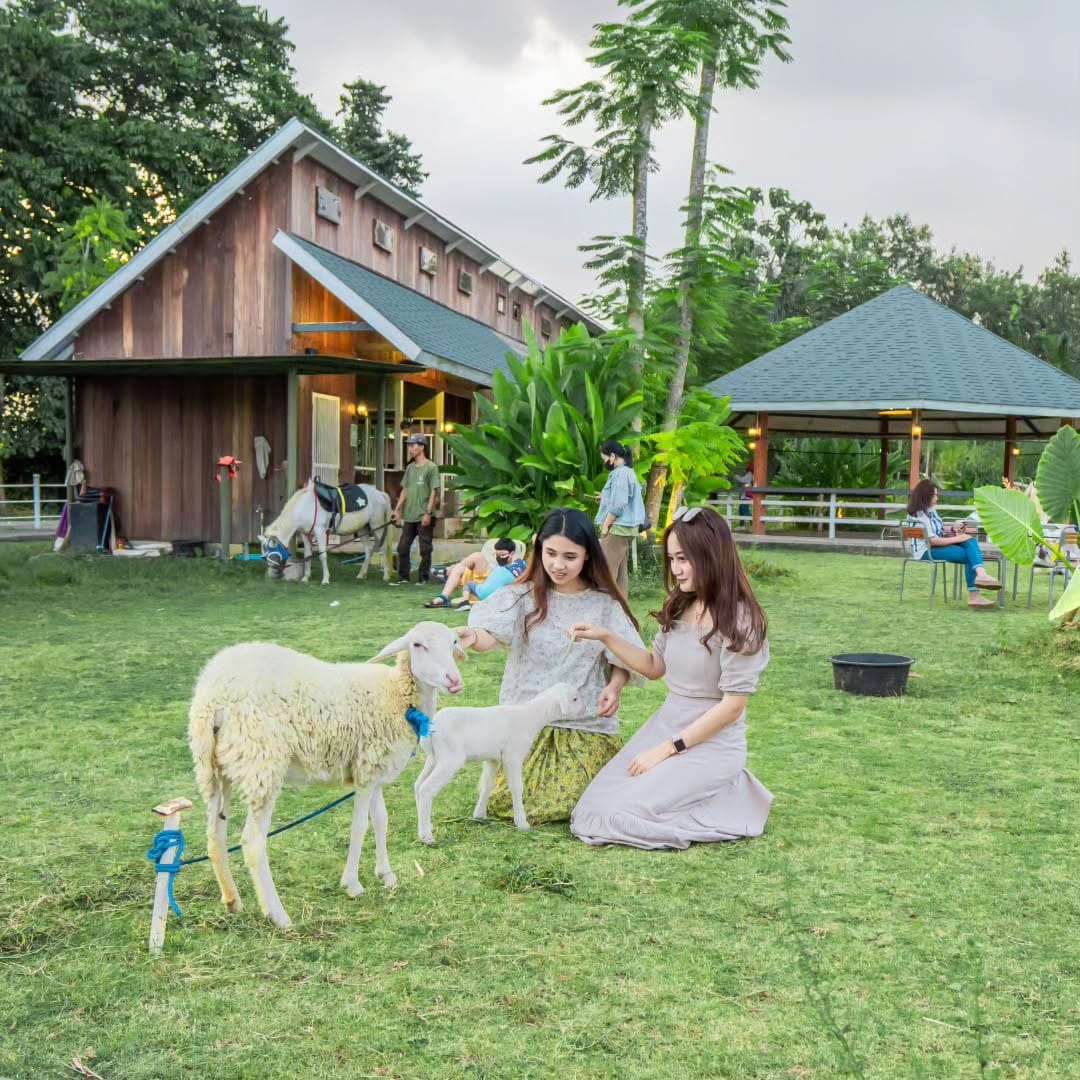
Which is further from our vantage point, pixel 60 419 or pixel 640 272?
pixel 60 419

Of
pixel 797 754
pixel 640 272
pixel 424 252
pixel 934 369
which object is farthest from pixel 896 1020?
pixel 934 369

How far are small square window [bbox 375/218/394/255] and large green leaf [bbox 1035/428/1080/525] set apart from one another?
13.8 m

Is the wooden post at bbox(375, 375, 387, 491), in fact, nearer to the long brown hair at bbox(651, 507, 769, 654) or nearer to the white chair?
the white chair

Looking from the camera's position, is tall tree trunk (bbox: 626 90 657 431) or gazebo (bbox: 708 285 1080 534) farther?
gazebo (bbox: 708 285 1080 534)

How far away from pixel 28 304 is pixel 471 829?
3258cm

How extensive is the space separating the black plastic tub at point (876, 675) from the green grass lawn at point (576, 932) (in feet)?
2.71

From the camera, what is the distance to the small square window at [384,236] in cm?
1970

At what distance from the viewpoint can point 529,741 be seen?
4.57 meters

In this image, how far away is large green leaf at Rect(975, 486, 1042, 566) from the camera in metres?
8.54

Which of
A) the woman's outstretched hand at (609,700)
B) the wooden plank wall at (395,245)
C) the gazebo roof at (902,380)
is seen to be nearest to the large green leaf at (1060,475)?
the woman's outstretched hand at (609,700)

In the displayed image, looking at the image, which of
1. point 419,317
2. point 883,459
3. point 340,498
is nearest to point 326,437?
point 419,317

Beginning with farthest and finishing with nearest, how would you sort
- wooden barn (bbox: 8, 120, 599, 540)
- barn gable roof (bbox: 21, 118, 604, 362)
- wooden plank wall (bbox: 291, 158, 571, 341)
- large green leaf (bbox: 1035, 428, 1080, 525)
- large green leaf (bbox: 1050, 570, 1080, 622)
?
wooden plank wall (bbox: 291, 158, 571, 341)
wooden barn (bbox: 8, 120, 599, 540)
barn gable roof (bbox: 21, 118, 604, 362)
large green leaf (bbox: 1035, 428, 1080, 525)
large green leaf (bbox: 1050, 570, 1080, 622)

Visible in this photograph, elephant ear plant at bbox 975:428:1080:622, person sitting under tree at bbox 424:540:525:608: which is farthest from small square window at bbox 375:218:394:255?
elephant ear plant at bbox 975:428:1080:622

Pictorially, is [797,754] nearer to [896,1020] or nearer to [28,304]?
[896,1020]
